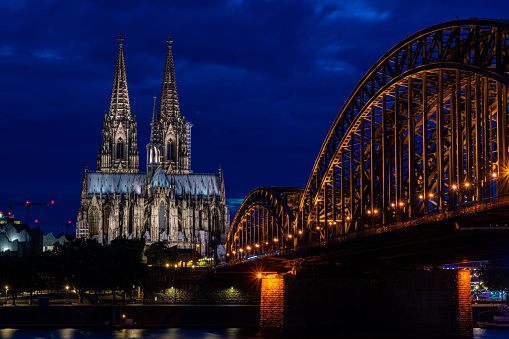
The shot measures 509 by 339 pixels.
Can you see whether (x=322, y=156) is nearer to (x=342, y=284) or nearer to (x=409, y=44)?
(x=342, y=284)

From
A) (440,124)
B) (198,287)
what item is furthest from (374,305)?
(198,287)

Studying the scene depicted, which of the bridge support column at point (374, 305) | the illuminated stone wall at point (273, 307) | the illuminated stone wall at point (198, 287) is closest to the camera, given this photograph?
the bridge support column at point (374, 305)

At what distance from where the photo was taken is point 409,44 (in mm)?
65062

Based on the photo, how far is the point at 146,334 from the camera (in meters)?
108

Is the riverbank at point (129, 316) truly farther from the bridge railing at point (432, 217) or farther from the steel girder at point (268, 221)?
the bridge railing at point (432, 217)

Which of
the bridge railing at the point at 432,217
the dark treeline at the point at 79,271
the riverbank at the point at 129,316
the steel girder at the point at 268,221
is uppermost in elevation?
the steel girder at the point at 268,221

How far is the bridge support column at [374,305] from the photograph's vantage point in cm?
8375

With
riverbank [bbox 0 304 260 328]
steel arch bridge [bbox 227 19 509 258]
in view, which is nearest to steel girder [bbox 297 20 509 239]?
steel arch bridge [bbox 227 19 509 258]

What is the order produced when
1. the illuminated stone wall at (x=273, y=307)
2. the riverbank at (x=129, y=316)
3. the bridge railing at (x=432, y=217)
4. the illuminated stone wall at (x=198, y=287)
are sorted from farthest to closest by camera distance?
1. the illuminated stone wall at (x=198, y=287)
2. the riverbank at (x=129, y=316)
3. the illuminated stone wall at (x=273, y=307)
4. the bridge railing at (x=432, y=217)

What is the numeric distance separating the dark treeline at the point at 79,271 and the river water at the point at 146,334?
28226 mm

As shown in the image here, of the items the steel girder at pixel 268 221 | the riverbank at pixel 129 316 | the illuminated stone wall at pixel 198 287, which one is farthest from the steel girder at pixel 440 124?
the illuminated stone wall at pixel 198 287

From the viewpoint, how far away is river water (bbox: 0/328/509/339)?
102500 mm

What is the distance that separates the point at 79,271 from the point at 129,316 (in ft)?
89.5

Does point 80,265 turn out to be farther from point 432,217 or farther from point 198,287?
point 432,217
